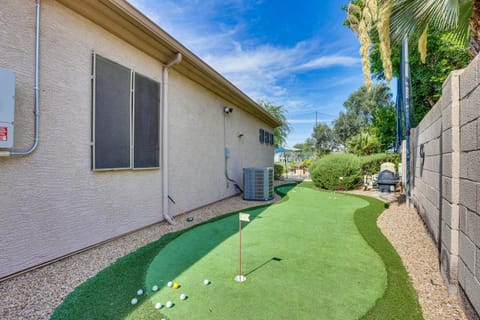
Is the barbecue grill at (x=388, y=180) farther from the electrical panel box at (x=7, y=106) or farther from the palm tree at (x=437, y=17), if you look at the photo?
the electrical panel box at (x=7, y=106)

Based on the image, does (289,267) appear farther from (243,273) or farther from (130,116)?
(130,116)

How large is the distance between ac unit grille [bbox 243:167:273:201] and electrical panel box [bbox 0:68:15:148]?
611 cm

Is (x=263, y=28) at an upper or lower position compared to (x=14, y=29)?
upper

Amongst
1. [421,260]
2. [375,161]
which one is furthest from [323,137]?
[421,260]

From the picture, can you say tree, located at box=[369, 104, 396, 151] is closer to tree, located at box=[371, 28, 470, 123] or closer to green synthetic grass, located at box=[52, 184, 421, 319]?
tree, located at box=[371, 28, 470, 123]

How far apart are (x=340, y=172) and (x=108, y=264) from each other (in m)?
9.37

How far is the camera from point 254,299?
2141 millimetres

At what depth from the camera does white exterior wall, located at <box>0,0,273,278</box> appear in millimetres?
2570

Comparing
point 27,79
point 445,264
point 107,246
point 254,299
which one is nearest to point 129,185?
point 107,246

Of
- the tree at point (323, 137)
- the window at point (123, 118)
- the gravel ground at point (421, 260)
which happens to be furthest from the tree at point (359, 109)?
the window at point (123, 118)

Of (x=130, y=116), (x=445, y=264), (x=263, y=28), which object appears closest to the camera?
(x=445, y=264)

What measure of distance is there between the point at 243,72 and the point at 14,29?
14352 mm

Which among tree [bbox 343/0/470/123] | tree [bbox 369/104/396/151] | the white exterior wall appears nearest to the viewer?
the white exterior wall

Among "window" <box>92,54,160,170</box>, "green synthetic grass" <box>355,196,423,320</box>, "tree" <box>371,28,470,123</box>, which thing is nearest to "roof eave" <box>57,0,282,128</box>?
"window" <box>92,54,160,170</box>
